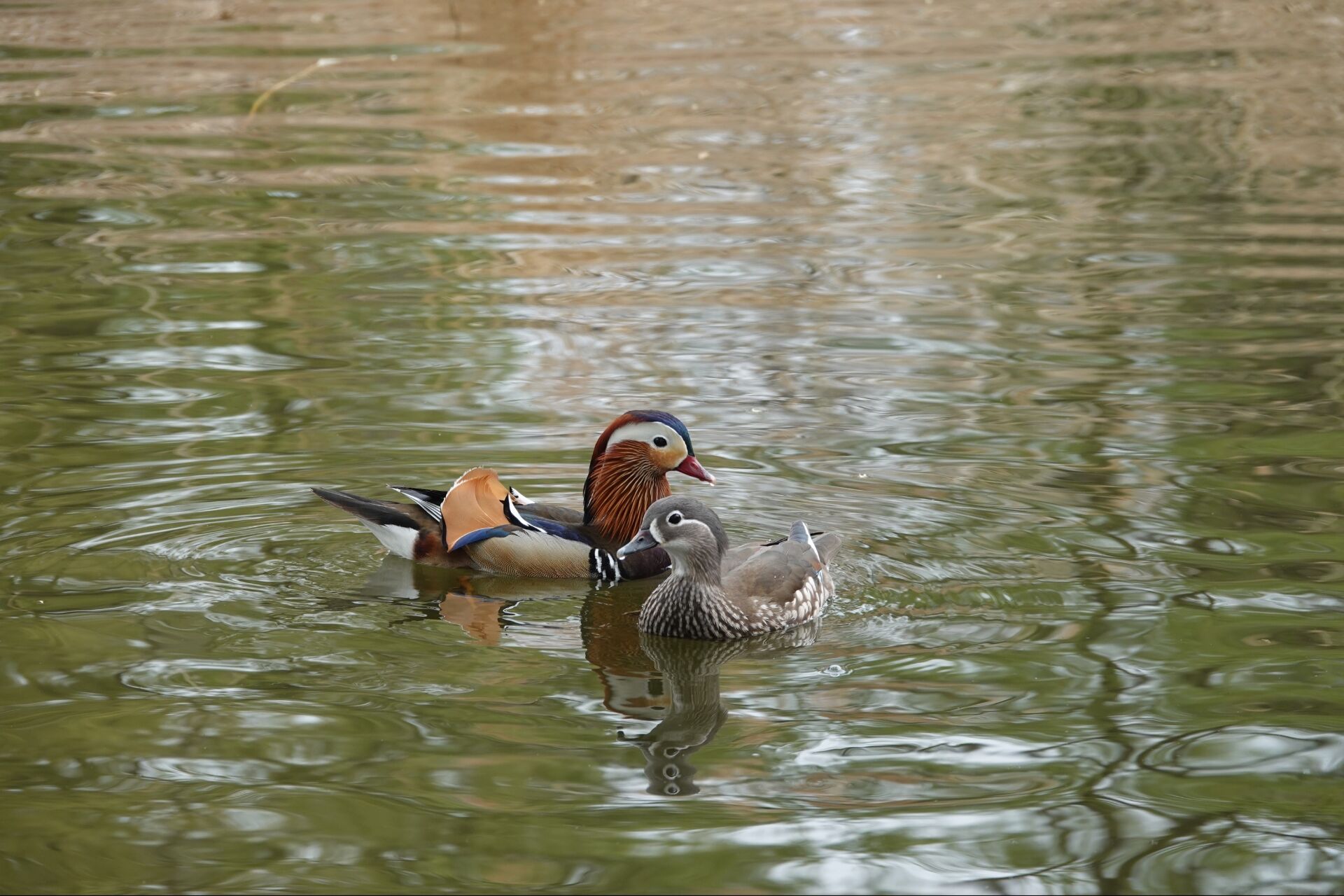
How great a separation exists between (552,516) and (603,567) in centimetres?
35

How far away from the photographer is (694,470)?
8.40m

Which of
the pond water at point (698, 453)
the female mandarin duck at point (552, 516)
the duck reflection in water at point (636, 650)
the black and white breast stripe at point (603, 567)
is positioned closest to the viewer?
the pond water at point (698, 453)

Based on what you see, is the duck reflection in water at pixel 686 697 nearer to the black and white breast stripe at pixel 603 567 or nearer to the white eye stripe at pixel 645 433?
the black and white breast stripe at pixel 603 567

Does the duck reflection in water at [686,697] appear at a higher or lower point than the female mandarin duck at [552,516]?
lower

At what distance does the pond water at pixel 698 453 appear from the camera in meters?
5.68

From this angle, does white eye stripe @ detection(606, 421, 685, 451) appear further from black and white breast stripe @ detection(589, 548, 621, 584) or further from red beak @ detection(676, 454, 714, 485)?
black and white breast stripe @ detection(589, 548, 621, 584)

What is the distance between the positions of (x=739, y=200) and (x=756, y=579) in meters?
8.72

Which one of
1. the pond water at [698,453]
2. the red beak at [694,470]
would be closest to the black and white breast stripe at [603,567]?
the pond water at [698,453]

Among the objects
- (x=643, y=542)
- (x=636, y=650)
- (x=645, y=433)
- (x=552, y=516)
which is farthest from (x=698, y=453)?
(x=636, y=650)

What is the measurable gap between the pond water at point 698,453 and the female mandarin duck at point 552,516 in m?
0.14

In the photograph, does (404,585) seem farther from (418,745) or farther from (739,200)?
→ (739,200)

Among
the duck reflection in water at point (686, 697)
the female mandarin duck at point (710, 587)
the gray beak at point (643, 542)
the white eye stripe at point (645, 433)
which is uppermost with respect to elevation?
the white eye stripe at point (645, 433)

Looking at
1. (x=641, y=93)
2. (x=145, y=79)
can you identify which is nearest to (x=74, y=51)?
(x=145, y=79)

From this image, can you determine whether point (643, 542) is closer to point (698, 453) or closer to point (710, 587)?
point (710, 587)
